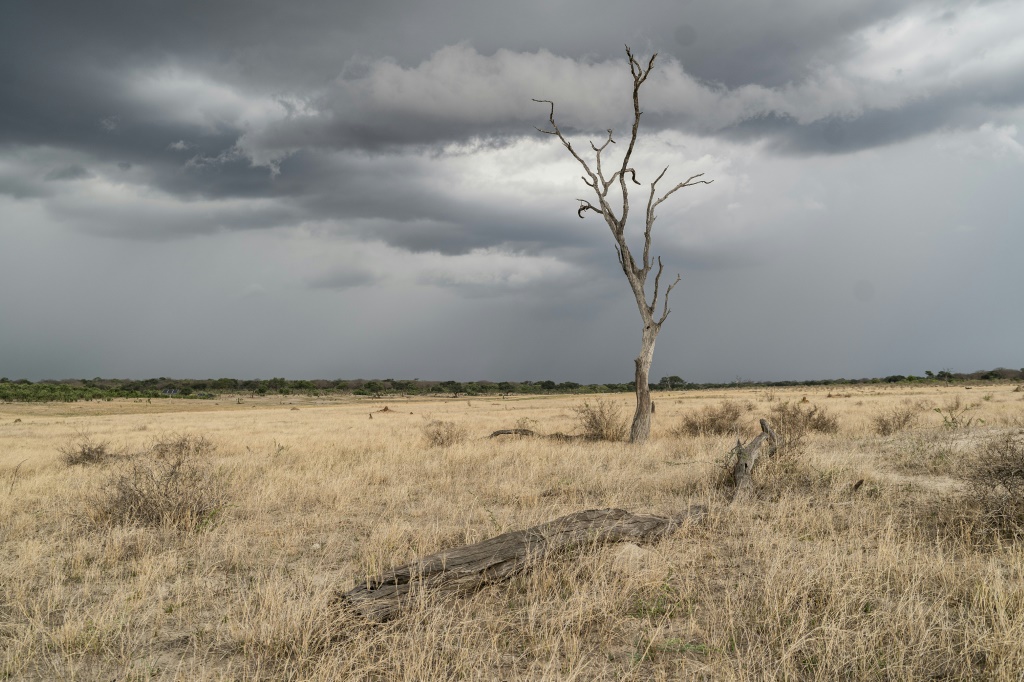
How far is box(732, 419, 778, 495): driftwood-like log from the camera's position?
8.96m

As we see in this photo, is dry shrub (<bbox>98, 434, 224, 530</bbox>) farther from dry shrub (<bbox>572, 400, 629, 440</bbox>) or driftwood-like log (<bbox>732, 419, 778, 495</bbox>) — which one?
dry shrub (<bbox>572, 400, 629, 440</bbox>)

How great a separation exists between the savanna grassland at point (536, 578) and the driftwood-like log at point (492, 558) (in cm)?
16

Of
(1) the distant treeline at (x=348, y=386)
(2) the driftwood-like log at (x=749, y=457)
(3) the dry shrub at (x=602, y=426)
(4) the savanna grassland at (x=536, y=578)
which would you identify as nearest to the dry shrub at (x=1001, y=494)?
(4) the savanna grassland at (x=536, y=578)

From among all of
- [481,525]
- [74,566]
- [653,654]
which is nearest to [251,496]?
[74,566]

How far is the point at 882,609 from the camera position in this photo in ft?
15.2

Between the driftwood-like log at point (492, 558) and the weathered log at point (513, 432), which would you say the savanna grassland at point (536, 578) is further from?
the weathered log at point (513, 432)

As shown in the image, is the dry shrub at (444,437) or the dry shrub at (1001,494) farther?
the dry shrub at (444,437)

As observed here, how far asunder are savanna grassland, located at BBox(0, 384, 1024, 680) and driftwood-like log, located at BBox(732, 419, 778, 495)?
23cm

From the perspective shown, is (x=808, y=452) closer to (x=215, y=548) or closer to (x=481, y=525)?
(x=481, y=525)

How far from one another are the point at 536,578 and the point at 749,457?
5.47m

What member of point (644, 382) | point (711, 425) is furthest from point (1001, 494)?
point (711, 425)

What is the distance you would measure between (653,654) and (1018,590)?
3.03 meters

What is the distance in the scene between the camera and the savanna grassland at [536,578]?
13.4 ft

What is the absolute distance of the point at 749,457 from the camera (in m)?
9.38
